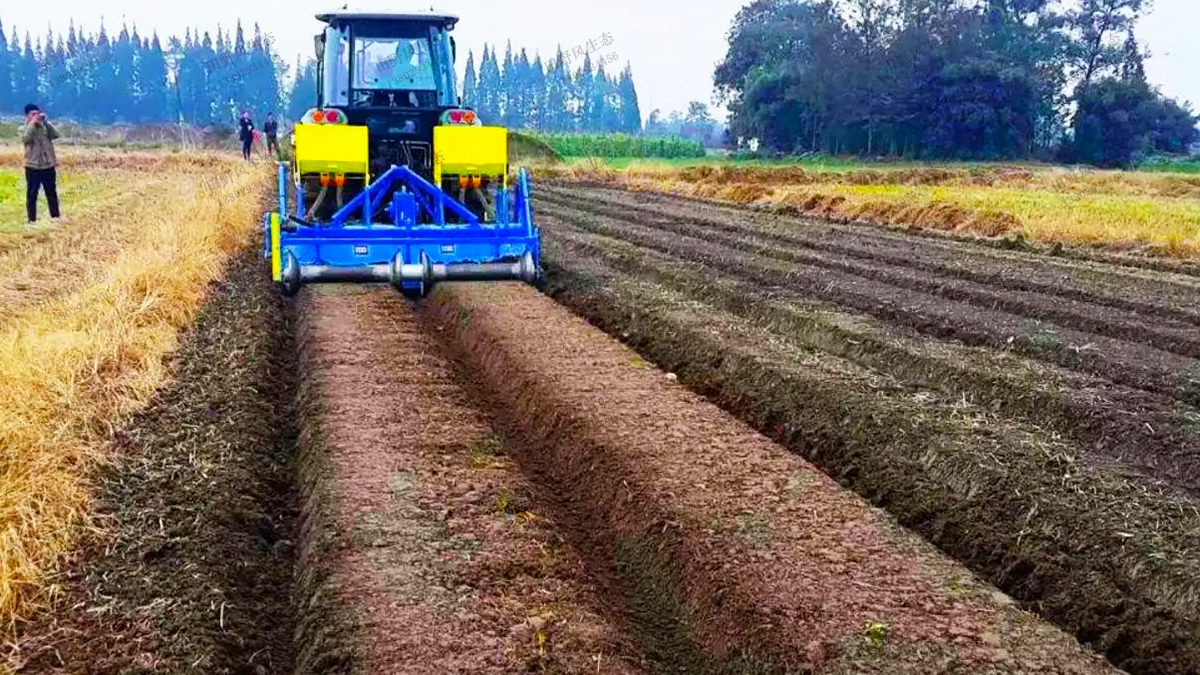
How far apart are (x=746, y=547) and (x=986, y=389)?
3.14 m

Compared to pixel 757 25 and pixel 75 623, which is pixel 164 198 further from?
pixel 757 25

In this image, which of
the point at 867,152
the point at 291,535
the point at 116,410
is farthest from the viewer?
the point at 867,152

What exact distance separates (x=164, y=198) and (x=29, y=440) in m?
15.2

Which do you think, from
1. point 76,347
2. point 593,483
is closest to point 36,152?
point 76,347

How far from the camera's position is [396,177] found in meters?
9.75

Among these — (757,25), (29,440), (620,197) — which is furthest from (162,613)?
(757,25)

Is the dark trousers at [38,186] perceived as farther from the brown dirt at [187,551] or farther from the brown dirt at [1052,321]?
the brown dirt at [187,551]

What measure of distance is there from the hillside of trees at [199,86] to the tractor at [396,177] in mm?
78266

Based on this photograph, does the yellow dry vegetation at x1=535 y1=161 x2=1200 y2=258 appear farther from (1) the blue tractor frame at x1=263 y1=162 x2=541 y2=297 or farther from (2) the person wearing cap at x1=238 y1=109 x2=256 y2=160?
(1) the blue tractor frame at x1=263 y1=162 x2=541 y2=297

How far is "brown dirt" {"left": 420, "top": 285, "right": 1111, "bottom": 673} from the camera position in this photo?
3391mm

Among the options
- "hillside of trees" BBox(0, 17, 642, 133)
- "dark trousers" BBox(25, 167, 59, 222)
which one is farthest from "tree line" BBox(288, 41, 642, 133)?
"dark trousers" BBox(25, 167, 59, 222)

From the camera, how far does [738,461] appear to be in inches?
201

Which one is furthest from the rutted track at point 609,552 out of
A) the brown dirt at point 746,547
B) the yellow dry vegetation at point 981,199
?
the yellow dry vegetation at point 981,199

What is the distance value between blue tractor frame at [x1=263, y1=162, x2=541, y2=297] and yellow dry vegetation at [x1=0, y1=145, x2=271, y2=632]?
2.96ft
